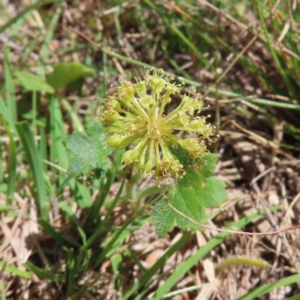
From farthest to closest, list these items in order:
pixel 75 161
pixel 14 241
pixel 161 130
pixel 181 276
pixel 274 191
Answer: pixel 274 191 → pixel 14 241 → pixel 181 276 → pixel 75 161 → pixel 161 130

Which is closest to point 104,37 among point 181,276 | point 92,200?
point 92,200

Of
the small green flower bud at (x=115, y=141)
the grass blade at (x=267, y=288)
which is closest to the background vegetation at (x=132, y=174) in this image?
the grass blade at (x=267, y=288)

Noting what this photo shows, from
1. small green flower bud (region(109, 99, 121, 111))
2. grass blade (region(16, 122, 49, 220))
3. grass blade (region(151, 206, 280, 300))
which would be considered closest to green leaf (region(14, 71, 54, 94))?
grass blade (region(16, 122, 49, 220))

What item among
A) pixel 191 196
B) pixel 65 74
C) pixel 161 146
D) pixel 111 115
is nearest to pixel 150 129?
pixel 161 146

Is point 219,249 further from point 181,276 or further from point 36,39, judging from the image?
point 36,39

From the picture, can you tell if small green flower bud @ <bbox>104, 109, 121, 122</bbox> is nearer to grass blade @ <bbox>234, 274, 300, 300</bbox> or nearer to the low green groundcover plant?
the low green groundcover plant

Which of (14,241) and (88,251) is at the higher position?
(14,241)

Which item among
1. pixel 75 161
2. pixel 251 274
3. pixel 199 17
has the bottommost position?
pixel 251 274
